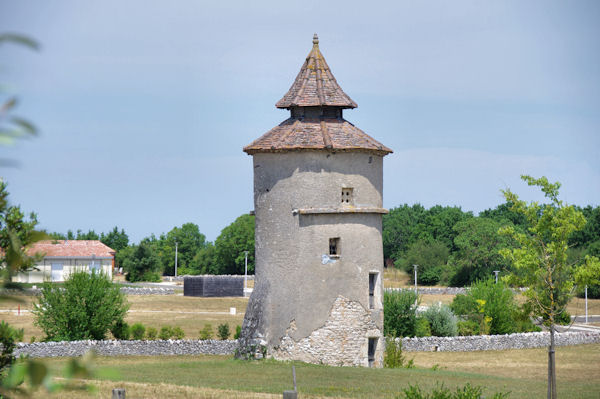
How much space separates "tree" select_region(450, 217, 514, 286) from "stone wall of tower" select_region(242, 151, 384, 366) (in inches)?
2657

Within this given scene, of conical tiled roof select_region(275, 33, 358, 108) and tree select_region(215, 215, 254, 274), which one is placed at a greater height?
conical tiled roof select_region(275, 33, 358, 108)

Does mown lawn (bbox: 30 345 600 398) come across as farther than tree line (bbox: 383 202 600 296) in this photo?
No

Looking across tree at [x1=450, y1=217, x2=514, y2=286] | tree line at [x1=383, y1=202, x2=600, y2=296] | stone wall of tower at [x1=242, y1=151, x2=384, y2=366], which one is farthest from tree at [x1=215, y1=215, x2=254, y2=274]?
stone wall of tower at [x1=242, y1=151, x2=384, y2=366]

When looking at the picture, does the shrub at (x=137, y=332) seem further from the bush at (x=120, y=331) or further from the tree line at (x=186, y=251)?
the tree line at (x=186, y=251)

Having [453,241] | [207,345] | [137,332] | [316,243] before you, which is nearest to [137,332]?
[137,332]

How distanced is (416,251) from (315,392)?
87.8 meters

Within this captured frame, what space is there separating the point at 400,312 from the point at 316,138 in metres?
17.3

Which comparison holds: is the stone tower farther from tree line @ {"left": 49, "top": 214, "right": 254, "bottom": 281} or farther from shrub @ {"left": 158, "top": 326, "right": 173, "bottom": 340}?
tree line @ {"left": 49, "top": 214, "right": 254, "bottom": 281}

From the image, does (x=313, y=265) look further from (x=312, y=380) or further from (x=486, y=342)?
(x=486, y=342)

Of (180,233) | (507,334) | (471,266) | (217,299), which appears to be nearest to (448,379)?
(507,334)

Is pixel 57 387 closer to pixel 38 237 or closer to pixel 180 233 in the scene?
pixel 38 237

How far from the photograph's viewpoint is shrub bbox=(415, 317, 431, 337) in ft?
148

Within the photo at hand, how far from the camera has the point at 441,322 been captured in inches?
1842

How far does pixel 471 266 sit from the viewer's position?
326 feet
